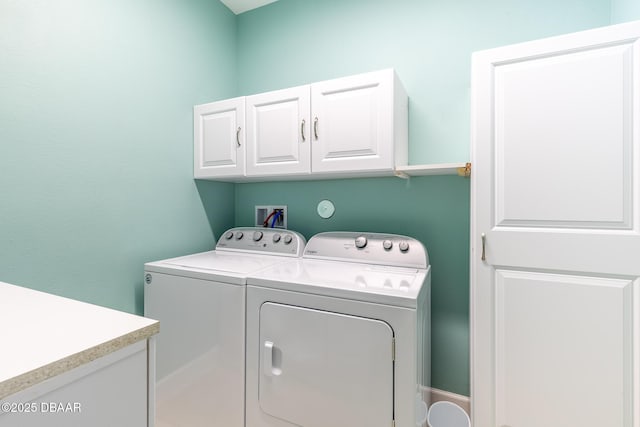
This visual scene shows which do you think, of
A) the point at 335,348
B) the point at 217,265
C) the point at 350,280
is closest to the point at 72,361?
the point at 335,348

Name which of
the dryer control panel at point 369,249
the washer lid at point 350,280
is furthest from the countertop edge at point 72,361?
the dryer control panel at point 369,249

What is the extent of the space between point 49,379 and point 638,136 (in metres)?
1.84

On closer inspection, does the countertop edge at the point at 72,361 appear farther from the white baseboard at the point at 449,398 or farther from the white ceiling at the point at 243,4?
the white ceiling at the point at 243,4

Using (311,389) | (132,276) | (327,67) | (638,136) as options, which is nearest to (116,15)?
(327,67)

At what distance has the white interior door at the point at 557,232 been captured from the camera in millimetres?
1123

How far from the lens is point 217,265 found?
1.67 m

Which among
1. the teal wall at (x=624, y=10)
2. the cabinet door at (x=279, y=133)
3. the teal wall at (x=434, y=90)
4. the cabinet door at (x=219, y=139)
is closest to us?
the teal wall at (x=624, y=10)

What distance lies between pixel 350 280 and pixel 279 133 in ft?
3.29

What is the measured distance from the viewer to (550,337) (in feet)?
4.03

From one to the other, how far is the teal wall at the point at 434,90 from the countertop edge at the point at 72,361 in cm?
146

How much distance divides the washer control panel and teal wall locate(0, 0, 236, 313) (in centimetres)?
19

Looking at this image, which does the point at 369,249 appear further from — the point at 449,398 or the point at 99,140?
the point at 99,140

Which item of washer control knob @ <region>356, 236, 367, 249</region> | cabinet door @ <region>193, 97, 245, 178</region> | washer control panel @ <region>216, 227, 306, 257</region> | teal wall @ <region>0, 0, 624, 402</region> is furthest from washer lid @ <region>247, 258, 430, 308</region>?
cabinet door @ <region>193, 97, 245, 178</region>

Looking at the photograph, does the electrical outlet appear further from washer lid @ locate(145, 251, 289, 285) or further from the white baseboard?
the white baseboard
